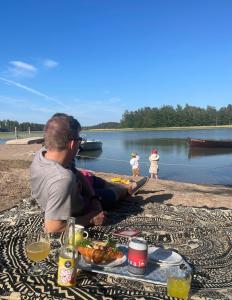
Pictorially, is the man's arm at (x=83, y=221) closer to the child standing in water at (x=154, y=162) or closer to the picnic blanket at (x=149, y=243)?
the picnic blanket at (x=149, y=243)

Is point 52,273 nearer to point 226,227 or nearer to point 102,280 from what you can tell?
point 102,280

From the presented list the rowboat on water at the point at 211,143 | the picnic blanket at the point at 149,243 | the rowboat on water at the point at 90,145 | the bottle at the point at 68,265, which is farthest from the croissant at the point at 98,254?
the rowboat on water at the point at 211,143

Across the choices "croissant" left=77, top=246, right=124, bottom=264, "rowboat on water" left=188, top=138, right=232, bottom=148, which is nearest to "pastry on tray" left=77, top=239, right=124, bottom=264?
"croissant" left=77, top=246, right=124, bottom=264

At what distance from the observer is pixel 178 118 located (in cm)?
11750

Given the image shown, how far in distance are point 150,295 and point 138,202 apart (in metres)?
2.61

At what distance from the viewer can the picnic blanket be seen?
88.0 inches

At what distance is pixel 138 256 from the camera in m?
2.32

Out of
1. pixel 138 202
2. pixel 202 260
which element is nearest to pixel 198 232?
pixel 202 260

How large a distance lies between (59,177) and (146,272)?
1000mm

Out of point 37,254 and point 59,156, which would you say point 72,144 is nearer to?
point 59,156

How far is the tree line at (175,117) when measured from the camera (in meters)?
118

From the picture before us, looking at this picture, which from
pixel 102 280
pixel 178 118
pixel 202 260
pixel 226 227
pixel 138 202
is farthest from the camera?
pixel 178 118

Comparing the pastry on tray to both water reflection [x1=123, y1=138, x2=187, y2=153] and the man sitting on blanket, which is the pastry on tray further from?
water reflection [x1=123, y1=138, x2=187, y2=153]

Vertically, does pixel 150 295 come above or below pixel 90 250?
below
